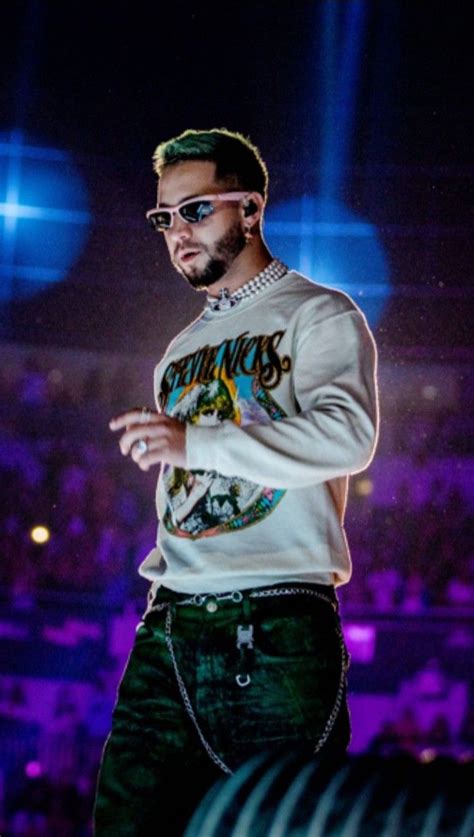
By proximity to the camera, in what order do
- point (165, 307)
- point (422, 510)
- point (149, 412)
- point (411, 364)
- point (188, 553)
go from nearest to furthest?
point (149, 412) < point (188, 553) < point (165, 307) < point (411, 364) < point (422, 510)

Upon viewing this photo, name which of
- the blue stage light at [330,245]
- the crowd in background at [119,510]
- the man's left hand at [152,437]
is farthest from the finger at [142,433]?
the crowd in background at [119,510]

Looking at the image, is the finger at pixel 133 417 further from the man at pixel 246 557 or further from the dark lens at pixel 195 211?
the dark lens at pixel 195 211

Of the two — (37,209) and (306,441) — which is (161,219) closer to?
(306,441)

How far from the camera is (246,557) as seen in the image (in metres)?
2.01

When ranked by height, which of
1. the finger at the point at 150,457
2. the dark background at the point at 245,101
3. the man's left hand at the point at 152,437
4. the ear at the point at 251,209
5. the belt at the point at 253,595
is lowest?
the belt at the point at 253,595

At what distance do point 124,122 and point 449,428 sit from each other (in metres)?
2.72

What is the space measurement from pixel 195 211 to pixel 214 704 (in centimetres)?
93

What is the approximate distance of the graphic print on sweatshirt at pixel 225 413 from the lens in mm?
2053

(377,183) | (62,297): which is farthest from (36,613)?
(377,183)

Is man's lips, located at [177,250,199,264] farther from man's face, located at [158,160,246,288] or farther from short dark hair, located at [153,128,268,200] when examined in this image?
short dark hair, located at [153,128,268,200]

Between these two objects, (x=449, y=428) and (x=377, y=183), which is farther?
(x=449, y=428)

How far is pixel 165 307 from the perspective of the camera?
19.9 feet

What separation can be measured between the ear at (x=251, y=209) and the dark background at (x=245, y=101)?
319 centimetres

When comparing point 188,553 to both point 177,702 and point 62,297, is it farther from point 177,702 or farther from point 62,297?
point 62,297
